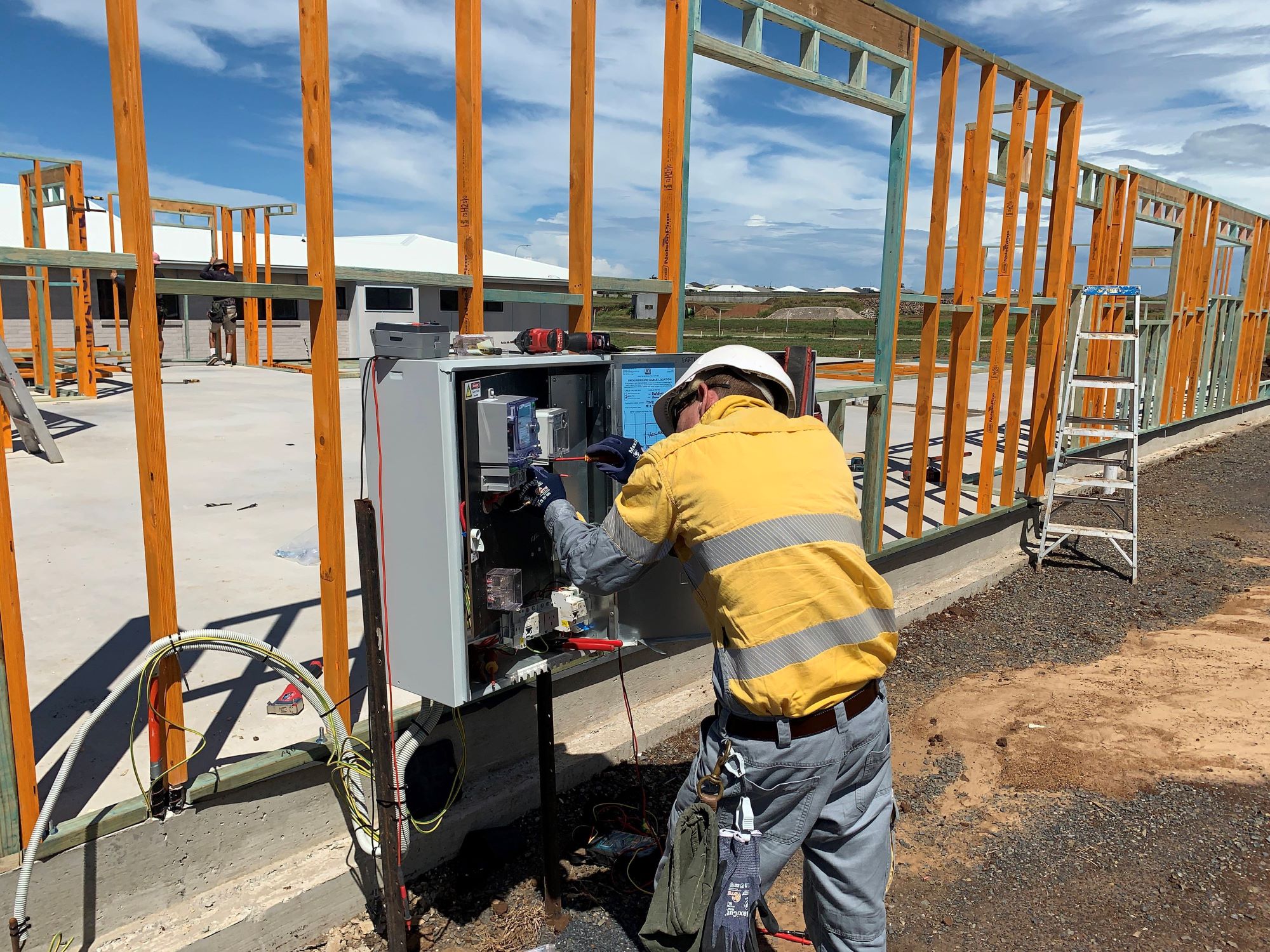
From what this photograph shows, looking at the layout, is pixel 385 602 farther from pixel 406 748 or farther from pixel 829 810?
pixel 829 810

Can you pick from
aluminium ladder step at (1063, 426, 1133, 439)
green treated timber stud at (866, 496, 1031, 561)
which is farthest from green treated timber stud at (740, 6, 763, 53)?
aluminium ladder step at (1063, 426, 1133, 439)

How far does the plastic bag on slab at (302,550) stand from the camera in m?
5.46

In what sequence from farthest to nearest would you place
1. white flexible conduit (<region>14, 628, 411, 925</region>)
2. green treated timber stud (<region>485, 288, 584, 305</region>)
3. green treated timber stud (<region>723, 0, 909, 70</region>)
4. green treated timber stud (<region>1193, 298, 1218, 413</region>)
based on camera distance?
green treated timber stud (<region>1193, 298, 1218, 413</region>) → green treated timber stud (<region>723, 0, 909, 70</region>) → green treated timber stud (<region>485, 288, 584, 305</region>) → white flexible conduit (<region>14, 628, 411, 925</region>)

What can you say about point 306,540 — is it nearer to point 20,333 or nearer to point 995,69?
point 995,69

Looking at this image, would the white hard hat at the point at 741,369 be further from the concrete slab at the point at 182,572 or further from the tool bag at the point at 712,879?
the concrete slab at the point at 182,572

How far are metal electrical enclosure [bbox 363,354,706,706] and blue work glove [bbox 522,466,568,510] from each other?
41 mm

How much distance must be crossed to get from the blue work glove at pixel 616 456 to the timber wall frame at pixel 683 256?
85 centimetres

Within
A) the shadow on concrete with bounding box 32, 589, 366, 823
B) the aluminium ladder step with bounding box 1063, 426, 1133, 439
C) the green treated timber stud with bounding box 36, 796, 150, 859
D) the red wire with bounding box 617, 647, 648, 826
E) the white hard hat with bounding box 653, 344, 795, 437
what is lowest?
the red wire with bounding box 617, 647, 648, 826

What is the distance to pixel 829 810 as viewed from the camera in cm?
233

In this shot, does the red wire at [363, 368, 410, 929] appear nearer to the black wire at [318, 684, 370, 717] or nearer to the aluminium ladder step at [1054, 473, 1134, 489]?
the black wire at [318, 684, 370, 717]

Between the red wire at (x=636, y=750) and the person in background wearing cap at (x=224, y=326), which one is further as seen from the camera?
the person in background wearing cap at (x=224, y=326)

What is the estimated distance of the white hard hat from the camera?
251 cm

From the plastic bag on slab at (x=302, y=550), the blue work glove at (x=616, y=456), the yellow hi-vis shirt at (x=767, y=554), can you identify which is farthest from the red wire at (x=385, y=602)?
the plastic bag on slab at (x=302, y=550)

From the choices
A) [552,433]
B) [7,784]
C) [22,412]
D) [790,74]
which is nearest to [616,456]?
[552,433]
